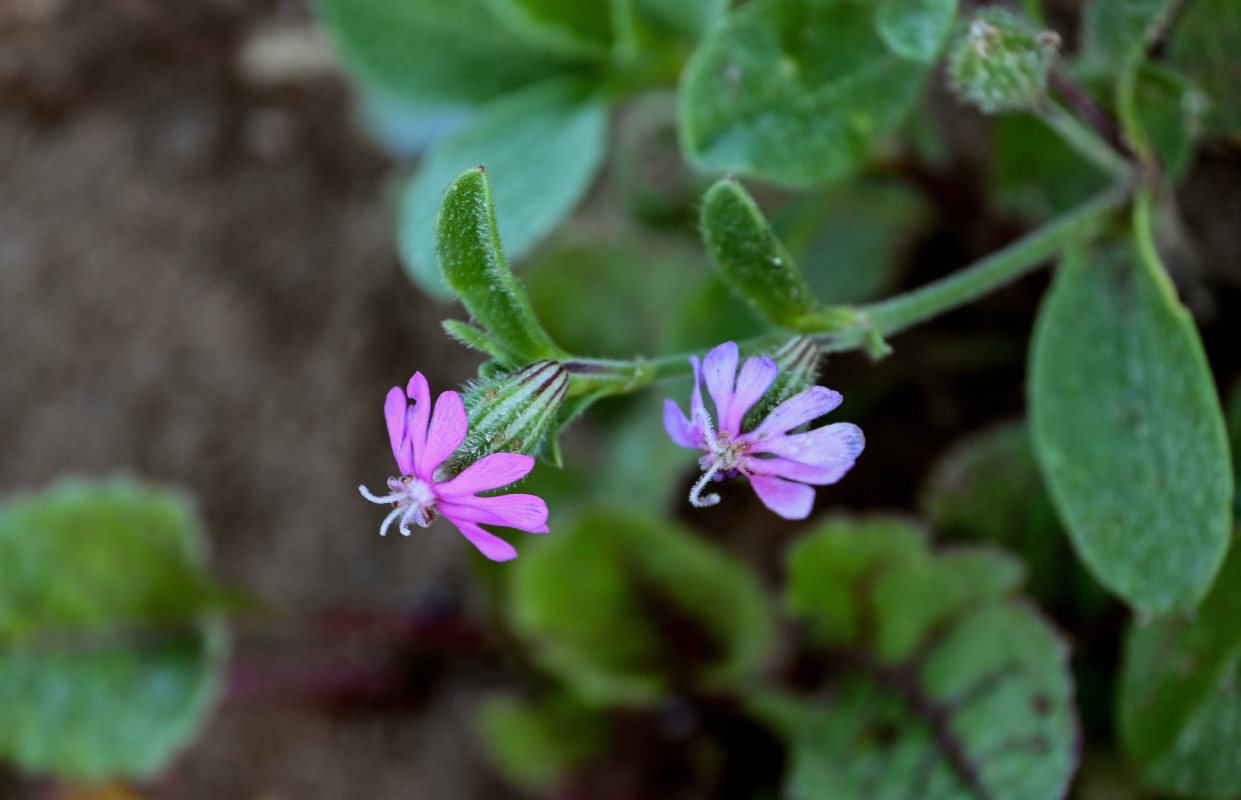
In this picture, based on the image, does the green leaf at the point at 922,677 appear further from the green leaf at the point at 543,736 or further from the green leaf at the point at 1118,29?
the green leaf at the point at 1118,29

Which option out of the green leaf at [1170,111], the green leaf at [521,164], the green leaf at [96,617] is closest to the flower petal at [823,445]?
the green leaf at [521,164]

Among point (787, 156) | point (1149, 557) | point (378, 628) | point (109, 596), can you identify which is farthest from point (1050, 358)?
point (109, 596)

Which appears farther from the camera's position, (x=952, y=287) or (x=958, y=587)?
(x=958, y=587)

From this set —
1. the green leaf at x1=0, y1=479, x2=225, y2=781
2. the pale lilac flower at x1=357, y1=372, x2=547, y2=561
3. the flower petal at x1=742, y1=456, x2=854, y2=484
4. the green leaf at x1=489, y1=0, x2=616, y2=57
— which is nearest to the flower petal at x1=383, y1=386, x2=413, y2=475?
the pale lilac flower at x1=357, y1=372, x2=547, y2=561

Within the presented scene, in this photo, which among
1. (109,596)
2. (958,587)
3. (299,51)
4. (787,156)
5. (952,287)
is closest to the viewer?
(952,287)

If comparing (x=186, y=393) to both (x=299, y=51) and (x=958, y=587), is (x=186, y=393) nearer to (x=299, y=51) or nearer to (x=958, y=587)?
→ (x=299, y=51)
